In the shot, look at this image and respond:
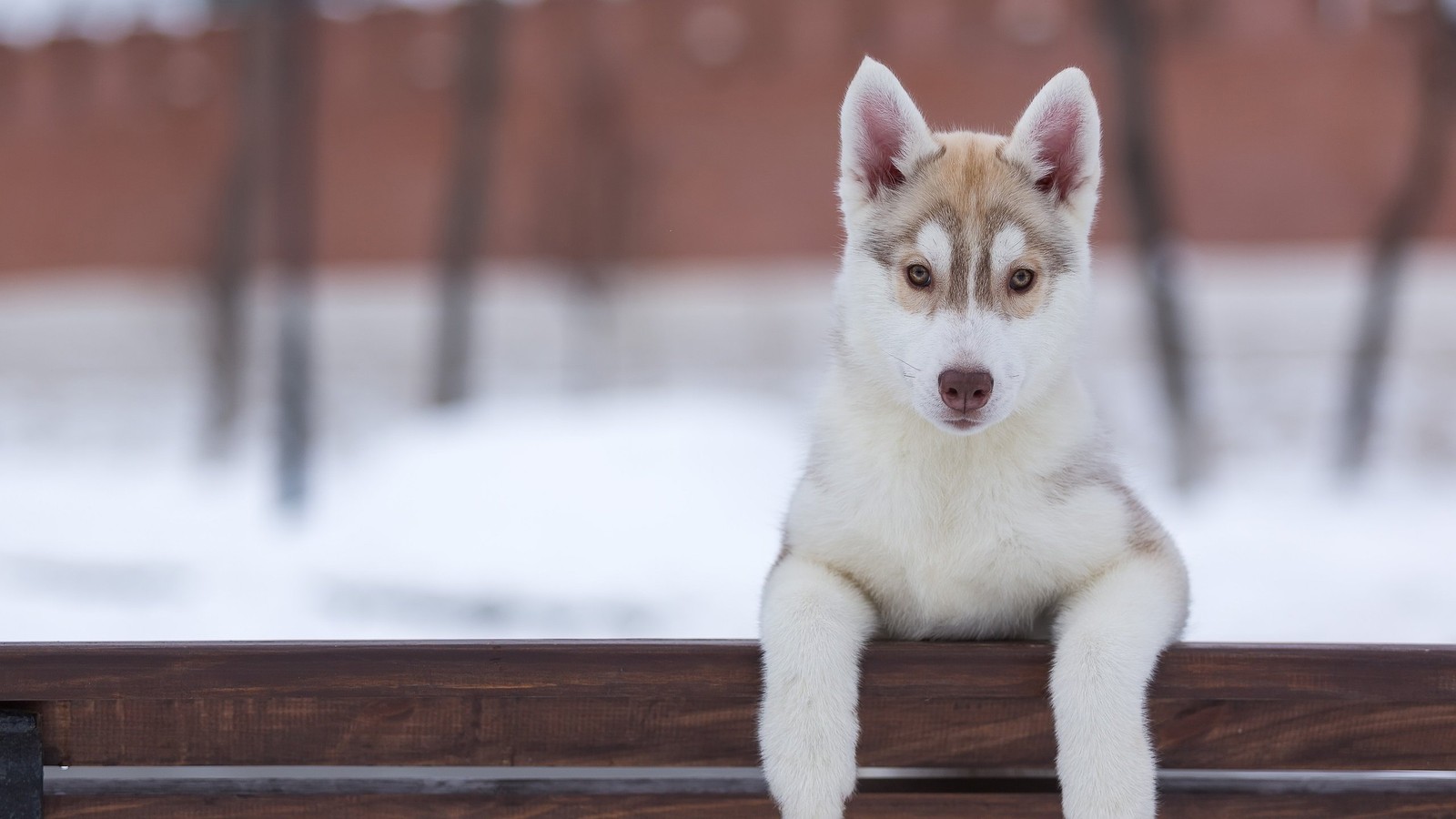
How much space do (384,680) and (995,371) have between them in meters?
0.60

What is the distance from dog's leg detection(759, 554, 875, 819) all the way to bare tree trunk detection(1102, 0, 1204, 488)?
96.2 inches

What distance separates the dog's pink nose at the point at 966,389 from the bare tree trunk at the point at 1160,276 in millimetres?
2436

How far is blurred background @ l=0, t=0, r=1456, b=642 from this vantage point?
9.89ft

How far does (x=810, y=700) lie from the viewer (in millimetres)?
995

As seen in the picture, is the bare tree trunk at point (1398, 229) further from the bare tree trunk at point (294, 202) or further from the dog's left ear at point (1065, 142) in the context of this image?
the bare tree trunk at point (294, 202)

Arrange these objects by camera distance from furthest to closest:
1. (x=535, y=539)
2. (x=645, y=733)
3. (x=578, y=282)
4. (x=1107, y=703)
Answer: (x=578, y=282)
(x=535, y=539)
(x=645, y=733)
(x=1107, y=703)

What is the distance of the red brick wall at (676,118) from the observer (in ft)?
11.0

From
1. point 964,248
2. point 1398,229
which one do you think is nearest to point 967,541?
point 964,248

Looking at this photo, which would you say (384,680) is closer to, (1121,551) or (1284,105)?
(1121,551)

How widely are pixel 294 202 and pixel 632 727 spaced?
122 inches

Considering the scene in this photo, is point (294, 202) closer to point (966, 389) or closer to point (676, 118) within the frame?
point (676, 118)

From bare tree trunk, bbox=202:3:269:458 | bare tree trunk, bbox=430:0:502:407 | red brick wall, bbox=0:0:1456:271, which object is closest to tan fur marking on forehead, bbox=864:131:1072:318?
red brick wall, bbox=0:0:1456:271

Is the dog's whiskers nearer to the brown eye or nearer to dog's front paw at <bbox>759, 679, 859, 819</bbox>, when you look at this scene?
the brown eye

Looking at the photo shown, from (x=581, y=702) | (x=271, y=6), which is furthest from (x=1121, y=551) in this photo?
(x=271, y=6)
